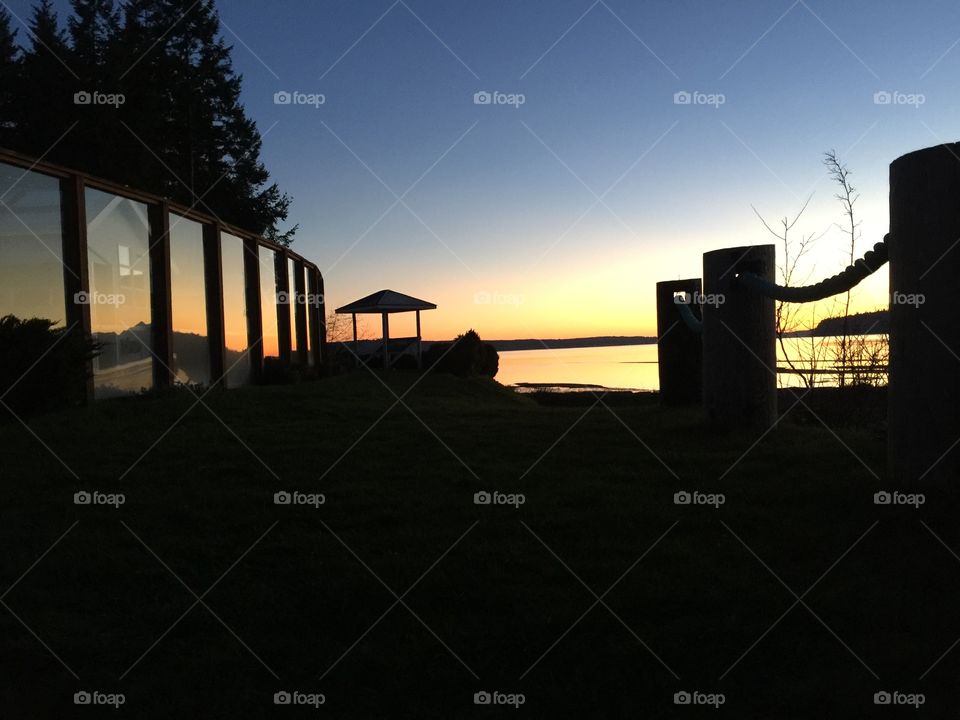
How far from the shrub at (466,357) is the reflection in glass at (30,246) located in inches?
442

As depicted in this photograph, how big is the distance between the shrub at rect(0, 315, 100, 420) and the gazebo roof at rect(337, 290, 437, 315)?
638 inches

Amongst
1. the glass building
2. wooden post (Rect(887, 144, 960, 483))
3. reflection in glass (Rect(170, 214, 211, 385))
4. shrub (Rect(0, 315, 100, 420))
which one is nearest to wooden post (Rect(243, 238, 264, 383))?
the glass building

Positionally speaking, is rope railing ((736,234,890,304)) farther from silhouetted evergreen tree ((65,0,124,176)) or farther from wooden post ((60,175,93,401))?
silhouetted evergreen tree ((65,0,124,176))

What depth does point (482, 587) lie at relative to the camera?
3.64m

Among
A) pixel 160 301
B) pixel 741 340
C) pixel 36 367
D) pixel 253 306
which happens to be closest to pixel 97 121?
pixel 253 306

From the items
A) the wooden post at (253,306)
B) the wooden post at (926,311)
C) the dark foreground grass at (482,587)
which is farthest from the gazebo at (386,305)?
the wooden post at (926,311)

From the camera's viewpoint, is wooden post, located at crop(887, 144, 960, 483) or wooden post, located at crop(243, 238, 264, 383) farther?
wooden post, located at crop(243, 238, 264, 383)

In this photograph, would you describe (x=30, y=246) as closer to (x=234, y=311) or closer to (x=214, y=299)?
(x=214, y=299)

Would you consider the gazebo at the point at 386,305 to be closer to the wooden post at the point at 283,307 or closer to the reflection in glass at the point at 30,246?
the wooden post at the point at 283,307

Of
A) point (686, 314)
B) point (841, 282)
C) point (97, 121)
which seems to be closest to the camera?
point (841, 282)

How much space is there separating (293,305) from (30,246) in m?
13.7

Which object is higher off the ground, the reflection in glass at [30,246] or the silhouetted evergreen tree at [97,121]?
the silhouetted evergreen tree at [97,121]

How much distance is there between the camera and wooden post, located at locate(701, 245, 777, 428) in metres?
7.29

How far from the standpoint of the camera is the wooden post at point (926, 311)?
4.12m
